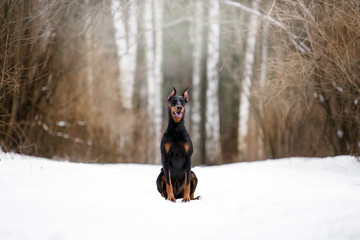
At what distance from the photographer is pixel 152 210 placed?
464 cm

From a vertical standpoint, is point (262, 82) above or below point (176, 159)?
above

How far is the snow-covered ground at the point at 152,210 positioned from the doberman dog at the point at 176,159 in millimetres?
273

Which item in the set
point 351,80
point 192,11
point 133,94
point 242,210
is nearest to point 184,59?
Answer: point 192,11

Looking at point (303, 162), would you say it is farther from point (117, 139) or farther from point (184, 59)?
point (184, 59)

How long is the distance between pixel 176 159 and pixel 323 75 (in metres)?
4.08

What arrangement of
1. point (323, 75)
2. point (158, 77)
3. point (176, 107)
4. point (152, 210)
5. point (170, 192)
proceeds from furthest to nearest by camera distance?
point (158, 77) → point (323, 75) → point (176, 107) → point (170, 192) → point (152, 210)

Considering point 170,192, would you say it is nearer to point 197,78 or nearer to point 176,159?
point 176,159

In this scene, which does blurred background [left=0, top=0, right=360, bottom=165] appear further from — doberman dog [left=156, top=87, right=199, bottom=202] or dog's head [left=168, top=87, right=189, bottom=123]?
doberman dog [left=156, top=87, right=199, bottom=202]

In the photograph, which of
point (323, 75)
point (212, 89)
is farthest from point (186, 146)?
point (212, 89)

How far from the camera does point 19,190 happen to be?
14.4 feet

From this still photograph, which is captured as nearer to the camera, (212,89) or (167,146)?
(167,146)

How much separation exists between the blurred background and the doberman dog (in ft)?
7.59

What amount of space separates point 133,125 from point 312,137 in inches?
200

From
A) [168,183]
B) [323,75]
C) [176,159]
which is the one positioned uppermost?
[323,75]
